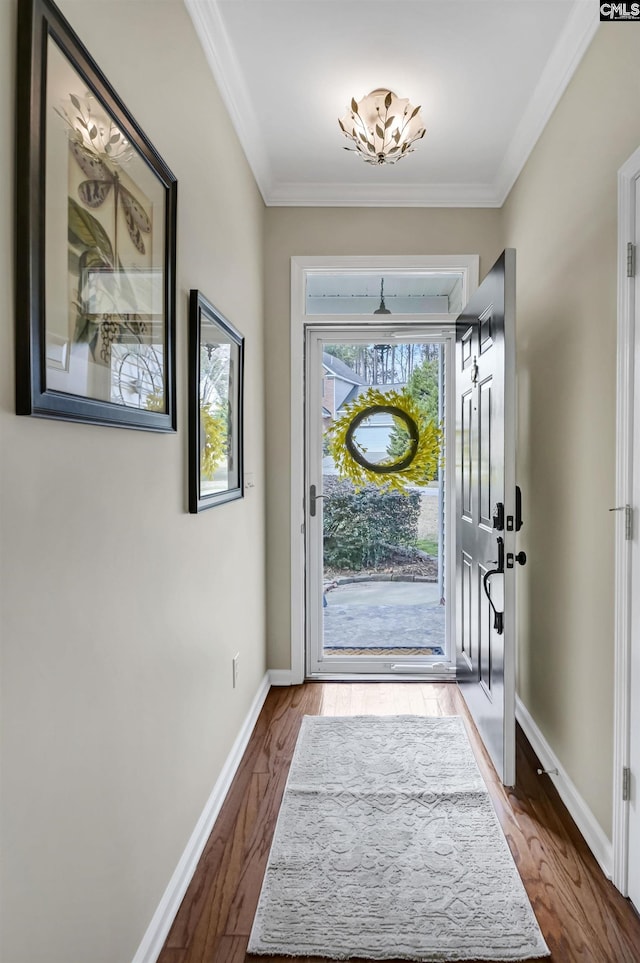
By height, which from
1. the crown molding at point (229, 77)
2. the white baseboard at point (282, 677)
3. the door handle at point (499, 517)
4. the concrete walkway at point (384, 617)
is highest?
the crown molding at point (229, 77)

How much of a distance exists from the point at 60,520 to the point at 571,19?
2.23 m

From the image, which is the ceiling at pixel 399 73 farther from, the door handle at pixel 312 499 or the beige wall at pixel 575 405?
the door handle at pixel 312 499

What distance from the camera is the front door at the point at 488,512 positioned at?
7.34 feet

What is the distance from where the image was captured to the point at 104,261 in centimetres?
119

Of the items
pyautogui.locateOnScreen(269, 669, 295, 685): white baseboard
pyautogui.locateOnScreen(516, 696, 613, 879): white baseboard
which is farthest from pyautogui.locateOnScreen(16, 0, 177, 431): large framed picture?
pyautogui.locateOnScreen(269, 669, 295, 685): white baseboard

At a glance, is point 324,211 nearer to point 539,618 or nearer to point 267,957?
point 539,618

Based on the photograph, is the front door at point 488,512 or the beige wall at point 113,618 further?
the front door at point 488,512

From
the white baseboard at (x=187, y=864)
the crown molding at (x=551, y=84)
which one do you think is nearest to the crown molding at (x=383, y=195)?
the crown molding at (x=551, y=84)

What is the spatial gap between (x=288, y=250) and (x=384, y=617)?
2144 mm

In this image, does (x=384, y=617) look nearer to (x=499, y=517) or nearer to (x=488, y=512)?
(x=488, y=512)

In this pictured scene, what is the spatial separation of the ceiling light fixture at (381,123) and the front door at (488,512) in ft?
2.15

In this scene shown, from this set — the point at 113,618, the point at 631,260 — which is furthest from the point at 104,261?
the point at 631,260

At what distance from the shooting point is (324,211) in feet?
10.9

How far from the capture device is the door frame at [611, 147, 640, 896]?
1654 millimetres
